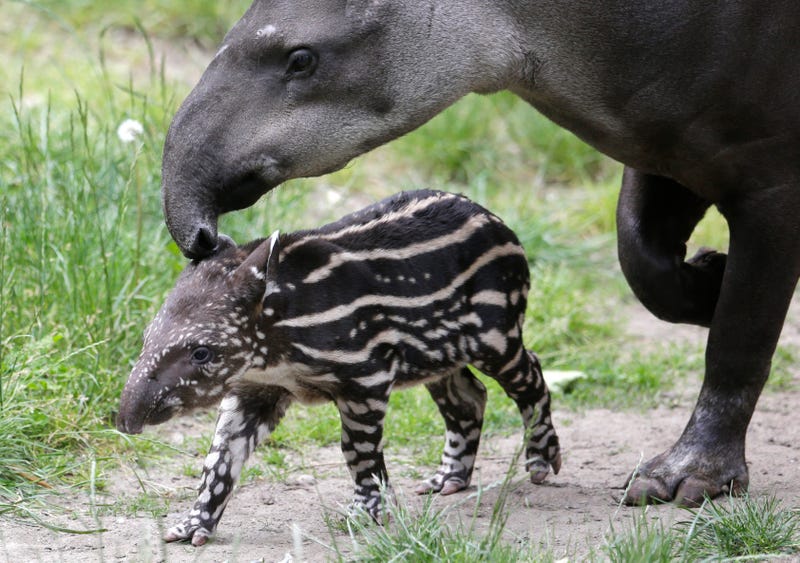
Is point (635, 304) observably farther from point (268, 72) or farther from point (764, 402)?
point (268, 72)

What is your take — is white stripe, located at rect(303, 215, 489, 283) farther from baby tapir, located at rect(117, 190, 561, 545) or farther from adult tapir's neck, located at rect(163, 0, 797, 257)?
adult tapir's neck, located at rect(163, 0, 797, 257)

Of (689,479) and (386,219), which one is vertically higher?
(386,219)

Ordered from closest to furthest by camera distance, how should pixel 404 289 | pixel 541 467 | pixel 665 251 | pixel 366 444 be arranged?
pixel 366 444
pixel 404 289
pixel 541 467
pixel 665 251

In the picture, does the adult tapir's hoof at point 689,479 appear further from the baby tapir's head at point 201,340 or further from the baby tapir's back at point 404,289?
the baby tapir's head at point 201,340

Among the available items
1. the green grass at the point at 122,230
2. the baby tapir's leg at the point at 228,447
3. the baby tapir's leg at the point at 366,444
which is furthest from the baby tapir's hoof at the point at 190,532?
the green grass at the point at 122,230

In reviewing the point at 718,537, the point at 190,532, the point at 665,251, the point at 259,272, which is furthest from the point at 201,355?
the point at 665,251

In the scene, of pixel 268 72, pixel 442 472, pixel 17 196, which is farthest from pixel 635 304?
pixel 268 72

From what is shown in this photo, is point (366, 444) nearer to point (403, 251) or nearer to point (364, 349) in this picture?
point (364, 349)

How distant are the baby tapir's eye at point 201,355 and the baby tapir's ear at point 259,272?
228mm

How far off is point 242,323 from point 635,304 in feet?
14.1

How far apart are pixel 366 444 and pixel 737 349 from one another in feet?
4.72

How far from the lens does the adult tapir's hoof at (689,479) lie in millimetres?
5043

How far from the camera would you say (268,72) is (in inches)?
180

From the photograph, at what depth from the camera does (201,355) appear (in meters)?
4.51
